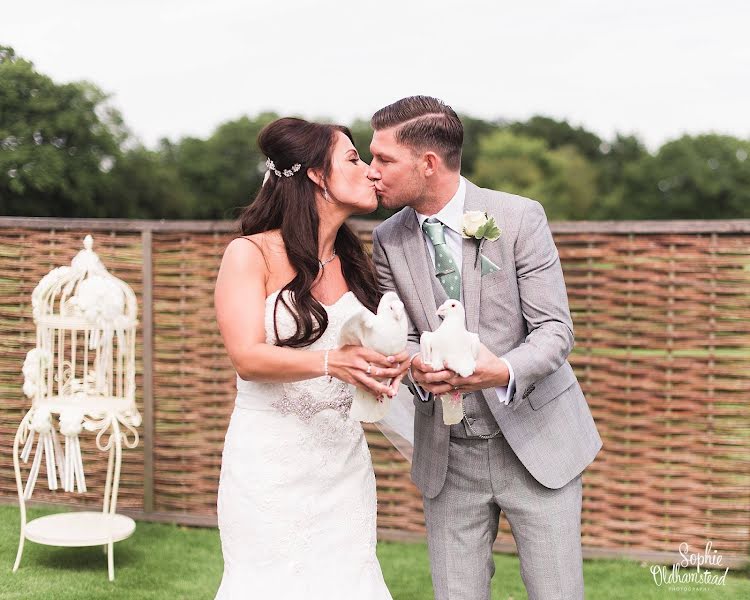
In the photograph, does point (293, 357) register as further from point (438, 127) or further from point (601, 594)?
point (601, 594)

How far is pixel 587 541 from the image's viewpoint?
5.48 m

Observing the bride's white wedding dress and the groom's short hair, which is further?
the groom's short hair

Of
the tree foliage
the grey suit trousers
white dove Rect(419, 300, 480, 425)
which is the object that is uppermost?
the tree foliage

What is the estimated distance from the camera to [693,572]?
17.3 ft

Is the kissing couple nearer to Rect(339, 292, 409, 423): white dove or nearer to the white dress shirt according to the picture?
the white dress shirt

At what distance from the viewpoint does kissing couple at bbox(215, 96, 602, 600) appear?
9.42 ft

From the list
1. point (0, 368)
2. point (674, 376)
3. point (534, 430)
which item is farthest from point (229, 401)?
point (534, 430)

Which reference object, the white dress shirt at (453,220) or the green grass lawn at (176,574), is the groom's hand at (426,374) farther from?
the green grass lawn at (176,574)

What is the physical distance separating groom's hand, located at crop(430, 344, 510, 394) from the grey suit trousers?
357mm

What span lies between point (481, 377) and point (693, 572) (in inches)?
127

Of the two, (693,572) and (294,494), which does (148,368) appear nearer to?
(294,494)

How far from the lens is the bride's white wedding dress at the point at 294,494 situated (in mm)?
2879

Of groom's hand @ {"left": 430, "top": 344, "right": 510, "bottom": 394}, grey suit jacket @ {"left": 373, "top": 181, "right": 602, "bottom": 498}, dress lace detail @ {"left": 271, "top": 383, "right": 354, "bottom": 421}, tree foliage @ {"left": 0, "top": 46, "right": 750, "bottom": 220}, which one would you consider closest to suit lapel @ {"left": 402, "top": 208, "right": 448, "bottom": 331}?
grey suit jacket @ {"left": 373, "top": 181, "right": 602, "bottom": 498}

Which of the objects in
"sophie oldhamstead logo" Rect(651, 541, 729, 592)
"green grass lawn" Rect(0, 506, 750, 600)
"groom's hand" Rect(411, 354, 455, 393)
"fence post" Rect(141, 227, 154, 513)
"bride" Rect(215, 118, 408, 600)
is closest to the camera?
"groom's hand" Rect(411, 354, 455, 393)
